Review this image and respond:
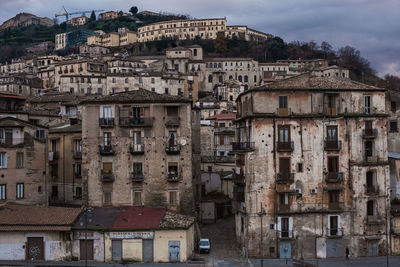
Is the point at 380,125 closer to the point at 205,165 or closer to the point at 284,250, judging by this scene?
the point at 284,250

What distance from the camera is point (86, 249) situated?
1617 inches

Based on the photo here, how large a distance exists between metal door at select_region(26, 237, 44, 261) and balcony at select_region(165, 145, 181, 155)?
12.9 metres

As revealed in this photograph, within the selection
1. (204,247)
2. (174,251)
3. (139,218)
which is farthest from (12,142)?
(204,247)

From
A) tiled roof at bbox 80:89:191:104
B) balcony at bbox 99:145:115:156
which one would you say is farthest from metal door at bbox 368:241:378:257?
balcony at bbox 99:145:115:156

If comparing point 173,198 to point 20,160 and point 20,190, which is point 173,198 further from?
point 20,160

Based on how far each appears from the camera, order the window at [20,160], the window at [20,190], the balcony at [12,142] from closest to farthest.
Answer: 1. the balcony at [12,142]
2. the window at [20,190]
3. the window at [20,160]

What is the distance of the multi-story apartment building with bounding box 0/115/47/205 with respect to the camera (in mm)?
45669

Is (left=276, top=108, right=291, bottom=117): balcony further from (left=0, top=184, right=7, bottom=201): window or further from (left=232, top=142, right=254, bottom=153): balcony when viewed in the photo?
(left=0, top=184, right=7, bottom=201): window

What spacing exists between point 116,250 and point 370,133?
2403cm

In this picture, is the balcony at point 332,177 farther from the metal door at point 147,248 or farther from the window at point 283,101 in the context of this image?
the metal door at point 147,248

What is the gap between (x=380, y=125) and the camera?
4462cm

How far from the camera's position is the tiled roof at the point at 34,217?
4072 cm

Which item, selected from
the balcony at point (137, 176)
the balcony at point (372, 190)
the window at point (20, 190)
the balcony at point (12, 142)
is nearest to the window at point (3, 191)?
the window at point (20, 190)

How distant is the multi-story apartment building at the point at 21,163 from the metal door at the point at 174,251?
48.4 ft
